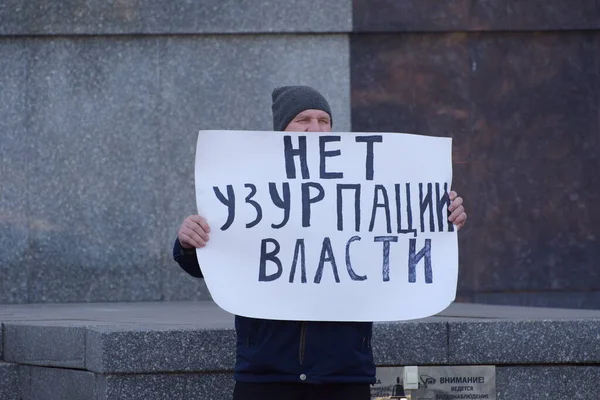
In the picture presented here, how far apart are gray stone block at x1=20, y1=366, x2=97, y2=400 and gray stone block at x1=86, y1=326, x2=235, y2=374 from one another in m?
0.09

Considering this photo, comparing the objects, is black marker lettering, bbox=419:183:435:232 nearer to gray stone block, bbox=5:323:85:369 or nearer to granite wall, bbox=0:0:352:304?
gray stone block, bbox=5:323:85:369

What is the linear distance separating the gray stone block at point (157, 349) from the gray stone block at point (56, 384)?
89mm

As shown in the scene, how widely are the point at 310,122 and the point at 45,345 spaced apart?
1968 mm

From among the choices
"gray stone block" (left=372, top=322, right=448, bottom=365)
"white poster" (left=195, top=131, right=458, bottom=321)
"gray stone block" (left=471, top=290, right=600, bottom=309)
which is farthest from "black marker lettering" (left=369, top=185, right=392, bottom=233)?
"gray stone block" (left=471, top=290, right=600, bottom=309)

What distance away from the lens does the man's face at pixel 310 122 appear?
4164mm

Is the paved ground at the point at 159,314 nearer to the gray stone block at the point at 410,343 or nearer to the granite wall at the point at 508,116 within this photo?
the gray stone block at the point at 410,343

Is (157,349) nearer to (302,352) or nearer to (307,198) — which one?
(307,198)

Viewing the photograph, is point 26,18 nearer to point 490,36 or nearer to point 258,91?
point 258,91

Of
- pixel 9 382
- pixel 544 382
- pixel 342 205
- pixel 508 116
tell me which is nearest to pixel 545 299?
pixel 508 116

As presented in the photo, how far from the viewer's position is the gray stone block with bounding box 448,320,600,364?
5.38m

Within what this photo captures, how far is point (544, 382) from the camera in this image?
5.45 metres

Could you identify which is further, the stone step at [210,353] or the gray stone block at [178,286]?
the gray stone block at [178,286]

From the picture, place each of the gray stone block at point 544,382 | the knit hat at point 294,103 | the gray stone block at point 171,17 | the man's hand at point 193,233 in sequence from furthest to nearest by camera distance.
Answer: the gray stone block at point 171,17 < the gray stone block at point 544,382 < the knit hat at point 294,103 < the man's hand at point 193,233

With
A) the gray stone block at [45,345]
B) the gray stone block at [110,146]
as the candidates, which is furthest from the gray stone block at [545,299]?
the gray stone block at [45,345]
